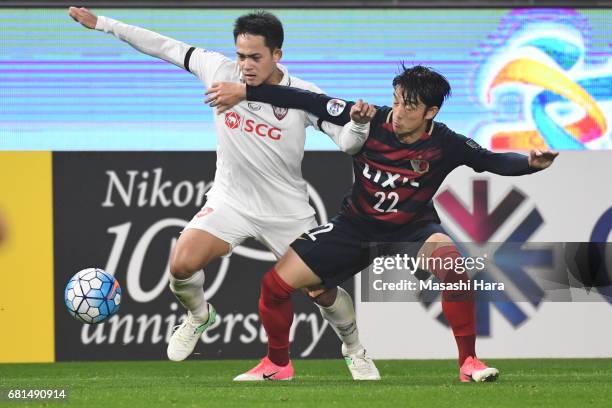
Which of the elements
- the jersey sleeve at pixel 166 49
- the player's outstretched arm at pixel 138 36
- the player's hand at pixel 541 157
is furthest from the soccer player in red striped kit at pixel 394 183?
the player's outstretched arm at pixel 138 36

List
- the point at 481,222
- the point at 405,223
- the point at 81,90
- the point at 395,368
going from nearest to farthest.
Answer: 1. the point at 405,223
2. the point at 395,368
3. the point at 481,222
4. the point at 81,90

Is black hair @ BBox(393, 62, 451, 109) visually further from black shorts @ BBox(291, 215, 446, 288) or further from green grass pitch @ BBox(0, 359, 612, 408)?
green grass pitch @ BBox(0, 359, 612, 408)

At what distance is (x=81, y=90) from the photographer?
11523mm

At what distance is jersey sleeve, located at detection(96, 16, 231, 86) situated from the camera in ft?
26.0

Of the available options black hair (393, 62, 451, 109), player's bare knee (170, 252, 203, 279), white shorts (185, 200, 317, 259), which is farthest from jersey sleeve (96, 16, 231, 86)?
black hair (393, 62, 451, 109)

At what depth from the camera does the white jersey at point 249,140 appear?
7.91 m

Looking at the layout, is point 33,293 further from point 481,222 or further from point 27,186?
point 481,222

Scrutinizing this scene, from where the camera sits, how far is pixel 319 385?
7.36m

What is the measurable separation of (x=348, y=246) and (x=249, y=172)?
31.4 inches

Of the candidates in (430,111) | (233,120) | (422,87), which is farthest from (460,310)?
(233,120)

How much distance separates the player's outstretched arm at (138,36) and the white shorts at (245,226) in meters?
0.88

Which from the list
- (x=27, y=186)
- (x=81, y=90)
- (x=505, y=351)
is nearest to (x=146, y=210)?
(x=27, y=186)

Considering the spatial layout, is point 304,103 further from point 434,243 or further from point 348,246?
point 434,243

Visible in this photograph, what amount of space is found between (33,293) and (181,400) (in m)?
3.63
